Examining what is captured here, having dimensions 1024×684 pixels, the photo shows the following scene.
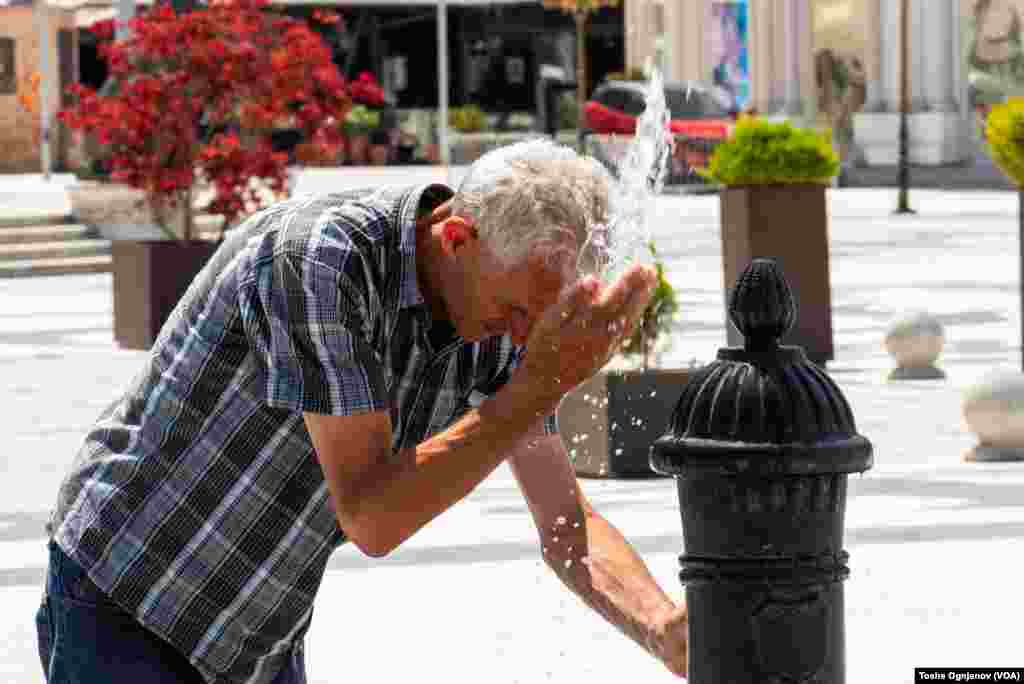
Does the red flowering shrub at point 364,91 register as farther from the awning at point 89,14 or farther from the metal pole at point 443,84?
the awning at point 89,14

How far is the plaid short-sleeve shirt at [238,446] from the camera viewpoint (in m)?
3.31

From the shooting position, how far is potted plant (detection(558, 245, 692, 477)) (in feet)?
33.9

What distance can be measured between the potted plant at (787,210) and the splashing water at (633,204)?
1089 cm

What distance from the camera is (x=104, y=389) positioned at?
14.4 meters

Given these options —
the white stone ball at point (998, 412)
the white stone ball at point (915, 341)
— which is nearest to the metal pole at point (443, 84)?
the white stone ball at point (915, 341)

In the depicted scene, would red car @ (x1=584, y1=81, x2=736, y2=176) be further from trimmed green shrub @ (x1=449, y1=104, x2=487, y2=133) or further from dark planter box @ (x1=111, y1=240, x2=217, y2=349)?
dark planter box @ (x1=111, y1=240, x2=217, y2=349)

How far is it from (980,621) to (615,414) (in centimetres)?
345

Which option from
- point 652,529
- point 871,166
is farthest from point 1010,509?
point 871,166

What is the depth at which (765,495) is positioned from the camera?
3.22 meters

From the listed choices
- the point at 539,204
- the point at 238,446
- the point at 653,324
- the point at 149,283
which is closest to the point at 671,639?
the point at 238,446

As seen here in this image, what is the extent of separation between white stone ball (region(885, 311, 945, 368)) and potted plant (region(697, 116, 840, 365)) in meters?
0.67

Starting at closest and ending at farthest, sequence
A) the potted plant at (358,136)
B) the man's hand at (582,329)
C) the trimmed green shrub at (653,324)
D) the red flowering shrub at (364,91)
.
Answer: the man's hand at (582,329) < the trimmed green shrub at (653,324) < the red flowering shrub at (364,91) < the potted plant at (358,136)

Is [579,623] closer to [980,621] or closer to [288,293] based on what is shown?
[980,621]

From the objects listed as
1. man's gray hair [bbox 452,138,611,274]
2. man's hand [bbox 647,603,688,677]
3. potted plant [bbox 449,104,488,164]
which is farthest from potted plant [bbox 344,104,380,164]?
man's gray hair [bbox 452,138,611,274]
